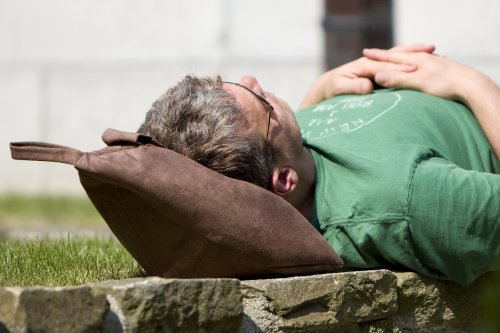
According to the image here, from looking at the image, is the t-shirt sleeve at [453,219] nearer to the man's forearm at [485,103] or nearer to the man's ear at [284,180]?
the man's ear at [284,180]

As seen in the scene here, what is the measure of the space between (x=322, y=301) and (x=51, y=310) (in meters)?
0.92

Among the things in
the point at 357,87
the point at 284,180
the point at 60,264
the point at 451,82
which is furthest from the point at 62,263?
the point at 451,82

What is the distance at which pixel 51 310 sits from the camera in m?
2.23

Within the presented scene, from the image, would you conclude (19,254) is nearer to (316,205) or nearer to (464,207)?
(316,205)

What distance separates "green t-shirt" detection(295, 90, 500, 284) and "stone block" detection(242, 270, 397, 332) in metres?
0.14

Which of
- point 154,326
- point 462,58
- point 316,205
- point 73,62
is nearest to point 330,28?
point 462,58

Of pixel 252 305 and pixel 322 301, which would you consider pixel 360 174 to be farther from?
pixel 252 305

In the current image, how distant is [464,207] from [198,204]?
86 cm

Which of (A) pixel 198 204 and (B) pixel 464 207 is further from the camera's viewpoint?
(B) pixel 464 207

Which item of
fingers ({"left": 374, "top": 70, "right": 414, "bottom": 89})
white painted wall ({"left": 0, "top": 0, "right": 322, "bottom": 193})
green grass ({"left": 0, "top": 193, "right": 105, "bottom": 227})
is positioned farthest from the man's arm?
white painted wall ({"left": 0, "top": 0, "right": 322, "bottom": 193})

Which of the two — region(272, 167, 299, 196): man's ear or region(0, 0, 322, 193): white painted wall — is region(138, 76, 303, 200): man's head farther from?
region(0, 0, 322, 193): white painted wall

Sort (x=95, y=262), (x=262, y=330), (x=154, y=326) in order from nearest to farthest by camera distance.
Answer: (x=154, y=326) < (x=262, y=330) < (x=95, y=262)

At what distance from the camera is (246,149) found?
3.19 metres

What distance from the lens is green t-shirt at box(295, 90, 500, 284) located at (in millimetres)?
3201
